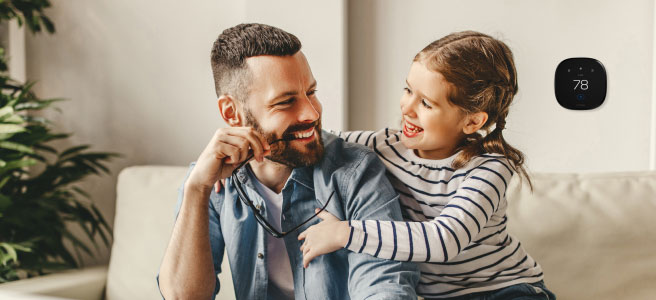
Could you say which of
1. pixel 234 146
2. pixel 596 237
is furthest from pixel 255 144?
pixel 596 237

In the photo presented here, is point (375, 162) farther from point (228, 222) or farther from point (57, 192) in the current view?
point (57, 192)

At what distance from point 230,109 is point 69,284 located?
109cm

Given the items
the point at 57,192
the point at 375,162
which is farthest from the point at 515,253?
the point at 57,192

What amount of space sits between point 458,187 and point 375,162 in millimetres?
181

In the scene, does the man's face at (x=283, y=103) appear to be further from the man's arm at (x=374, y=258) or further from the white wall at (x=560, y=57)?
the white wall at (x=560, y=57)

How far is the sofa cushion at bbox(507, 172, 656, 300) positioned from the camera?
1504 mm

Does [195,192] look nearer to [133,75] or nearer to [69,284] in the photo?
[69,284]

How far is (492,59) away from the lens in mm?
1067

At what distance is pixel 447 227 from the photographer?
99 centimetres

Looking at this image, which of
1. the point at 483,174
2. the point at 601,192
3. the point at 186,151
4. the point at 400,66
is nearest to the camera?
the point at 483,174

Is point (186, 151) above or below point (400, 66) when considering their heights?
below

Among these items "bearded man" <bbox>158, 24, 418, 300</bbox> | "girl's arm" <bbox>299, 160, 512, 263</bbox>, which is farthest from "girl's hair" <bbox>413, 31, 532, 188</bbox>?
"bearded man" <bbox>158, 24, 418, 300</bbox>

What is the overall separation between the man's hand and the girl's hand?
0.17 meters

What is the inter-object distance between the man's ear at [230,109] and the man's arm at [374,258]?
27 centimetres
